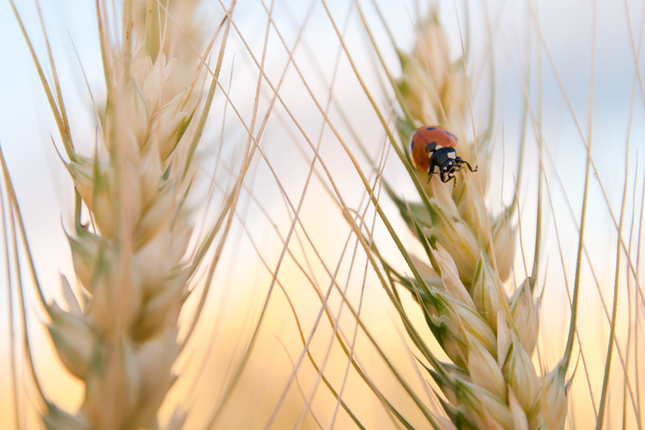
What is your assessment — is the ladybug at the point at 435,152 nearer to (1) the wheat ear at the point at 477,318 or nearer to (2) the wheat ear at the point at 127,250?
(1) the wheat ear at the point at 477,318

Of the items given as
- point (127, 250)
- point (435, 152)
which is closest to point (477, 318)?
point (435, 152)

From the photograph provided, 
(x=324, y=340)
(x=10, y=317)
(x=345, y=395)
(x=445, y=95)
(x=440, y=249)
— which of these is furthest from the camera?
(x=324, y=340)

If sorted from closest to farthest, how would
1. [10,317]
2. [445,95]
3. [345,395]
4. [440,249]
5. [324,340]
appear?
[10,317], [440,249], [445,95], [345,395], [324,340]

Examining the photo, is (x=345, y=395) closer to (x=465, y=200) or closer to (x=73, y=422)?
(x=465, y=200)

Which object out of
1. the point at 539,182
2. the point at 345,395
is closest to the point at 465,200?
the point at 539,182

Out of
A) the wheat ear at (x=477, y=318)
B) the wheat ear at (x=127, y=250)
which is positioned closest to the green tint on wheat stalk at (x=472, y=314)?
the wheat ear at (x=477, y=318)
